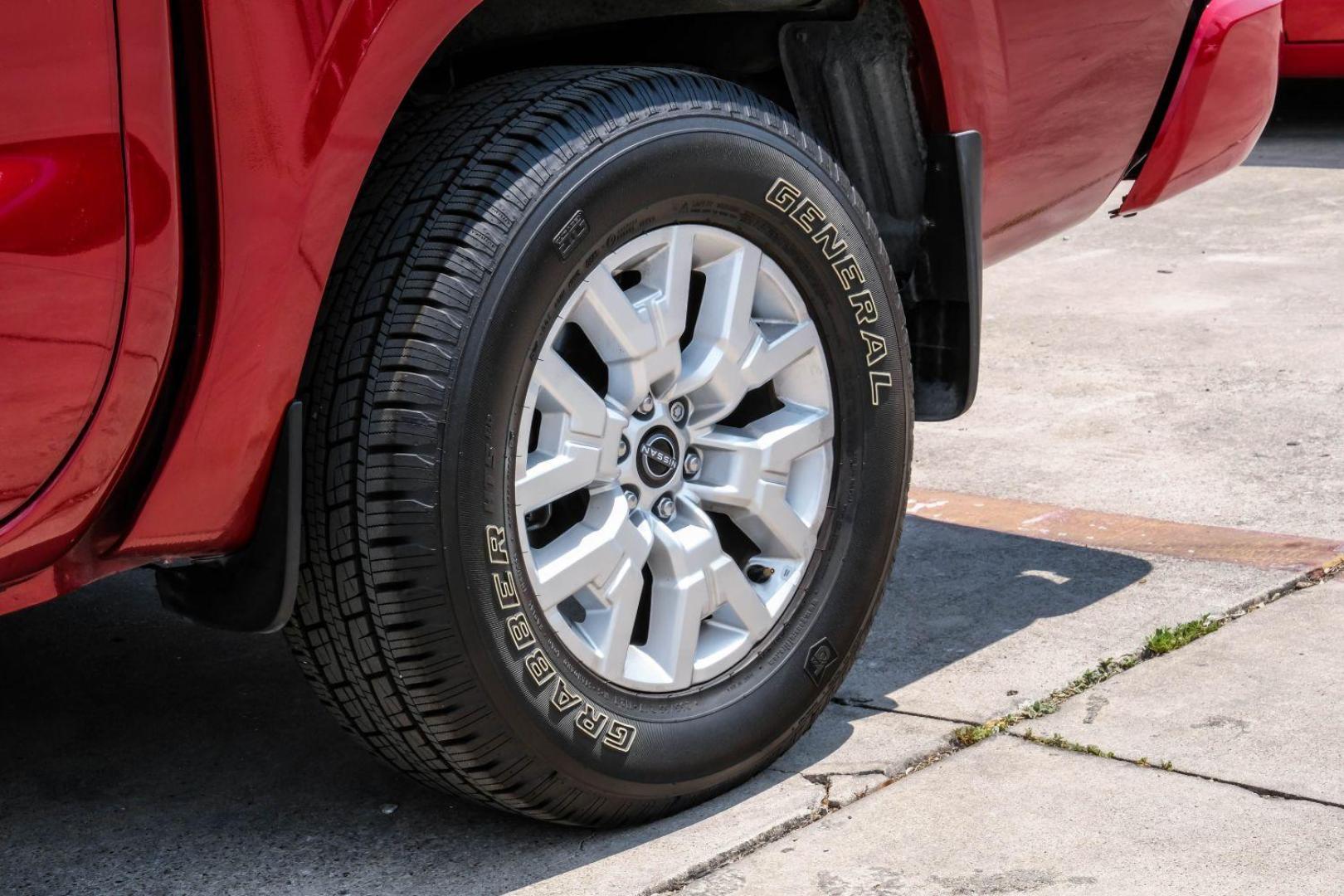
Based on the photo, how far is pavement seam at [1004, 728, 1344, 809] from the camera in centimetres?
255

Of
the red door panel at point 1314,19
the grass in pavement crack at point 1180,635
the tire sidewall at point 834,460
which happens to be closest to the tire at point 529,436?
the tire sidewall at point 834,460

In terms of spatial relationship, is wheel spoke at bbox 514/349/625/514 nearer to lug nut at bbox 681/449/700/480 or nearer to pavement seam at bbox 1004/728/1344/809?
lug nut at bbox 681/449/700/480

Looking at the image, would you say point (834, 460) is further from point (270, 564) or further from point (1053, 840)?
point (270, 564)

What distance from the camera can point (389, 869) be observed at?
2420 millimetres

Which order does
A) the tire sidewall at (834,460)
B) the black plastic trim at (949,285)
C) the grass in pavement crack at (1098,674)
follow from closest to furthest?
the tire sidewall at (834,460), the grass in pavement crack at (1098,674), the black plastic trim at (949,285)

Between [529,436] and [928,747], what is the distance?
86 cm

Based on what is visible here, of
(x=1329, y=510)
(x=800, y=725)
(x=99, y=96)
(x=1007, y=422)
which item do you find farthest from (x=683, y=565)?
(x=1007, y=422)

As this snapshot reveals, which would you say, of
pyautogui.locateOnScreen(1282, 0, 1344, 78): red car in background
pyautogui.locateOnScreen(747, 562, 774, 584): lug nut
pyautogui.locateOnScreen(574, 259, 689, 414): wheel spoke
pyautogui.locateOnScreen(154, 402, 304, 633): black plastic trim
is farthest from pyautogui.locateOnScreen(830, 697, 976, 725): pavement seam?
pyautogui.locateOnScreen(1282, 0, 1344, 78): red car in background

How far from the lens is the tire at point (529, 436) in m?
2.19

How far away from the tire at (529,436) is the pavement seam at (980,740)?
0.40 feet

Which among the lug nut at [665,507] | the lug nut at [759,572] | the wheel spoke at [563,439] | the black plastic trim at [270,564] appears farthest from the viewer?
the lug nut at [759,572]

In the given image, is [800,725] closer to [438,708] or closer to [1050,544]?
[438,708]

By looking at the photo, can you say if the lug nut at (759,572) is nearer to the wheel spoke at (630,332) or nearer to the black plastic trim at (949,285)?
the wheel spoke at (630,332)

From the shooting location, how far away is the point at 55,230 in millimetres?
1851
